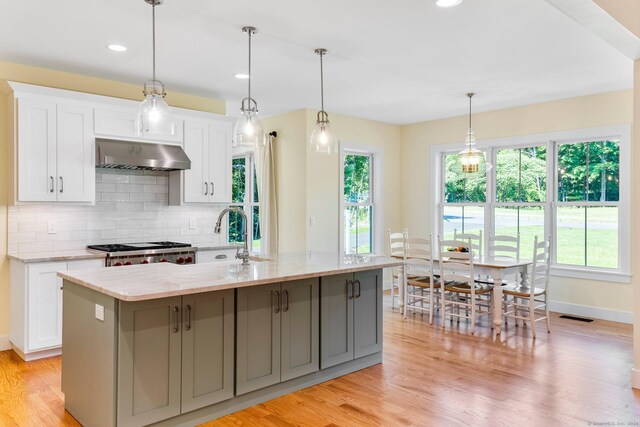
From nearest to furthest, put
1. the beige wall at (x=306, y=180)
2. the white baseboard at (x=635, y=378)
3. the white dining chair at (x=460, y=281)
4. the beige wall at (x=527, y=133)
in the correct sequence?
1. the white baseboard at (x=635, y=378)
2. the white dining chair at (x=460, y=281)
3. the beige wall at (x=527, y=133)
4. the beige wall at (x=306, y=180)

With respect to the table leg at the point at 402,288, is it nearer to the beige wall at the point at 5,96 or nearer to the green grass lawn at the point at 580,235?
the green grass lawn at the point at 580,235

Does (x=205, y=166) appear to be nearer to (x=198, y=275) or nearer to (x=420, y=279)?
(x=198, y=275)

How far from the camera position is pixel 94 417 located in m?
2.66

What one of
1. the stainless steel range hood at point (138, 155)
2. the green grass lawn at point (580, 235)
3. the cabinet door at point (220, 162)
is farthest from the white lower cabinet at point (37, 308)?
the green grass lawn at point (580, 235)

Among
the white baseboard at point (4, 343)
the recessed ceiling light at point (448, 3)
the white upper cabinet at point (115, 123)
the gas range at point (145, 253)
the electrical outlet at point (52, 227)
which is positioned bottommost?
the white baseboard at point (4, 343)

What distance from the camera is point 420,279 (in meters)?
5.62

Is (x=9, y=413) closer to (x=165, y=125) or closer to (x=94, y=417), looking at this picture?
(x=94, y=417)

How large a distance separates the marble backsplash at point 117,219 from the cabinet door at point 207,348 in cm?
236

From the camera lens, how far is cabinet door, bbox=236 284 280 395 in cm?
302

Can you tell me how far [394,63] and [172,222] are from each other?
302 cm

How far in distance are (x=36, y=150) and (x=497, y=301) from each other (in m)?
4.65

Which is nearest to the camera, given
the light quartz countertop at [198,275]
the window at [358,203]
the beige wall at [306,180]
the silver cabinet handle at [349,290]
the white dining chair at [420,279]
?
the light quartz countertop at [198,275]

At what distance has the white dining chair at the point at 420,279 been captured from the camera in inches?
206

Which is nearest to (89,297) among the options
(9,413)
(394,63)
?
(9,413)
